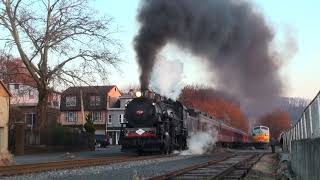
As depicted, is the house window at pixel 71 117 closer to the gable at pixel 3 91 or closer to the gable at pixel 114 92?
the gable at pixel 114 92

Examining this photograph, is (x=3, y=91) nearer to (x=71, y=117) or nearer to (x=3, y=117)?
(x=3, y=117)

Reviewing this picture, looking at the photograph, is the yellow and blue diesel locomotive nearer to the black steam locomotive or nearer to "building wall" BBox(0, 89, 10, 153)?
the black steam locomotive

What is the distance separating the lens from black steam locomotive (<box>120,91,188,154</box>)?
28734 mm

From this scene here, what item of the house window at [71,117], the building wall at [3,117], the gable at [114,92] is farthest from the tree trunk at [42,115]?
the gable at [114,92]

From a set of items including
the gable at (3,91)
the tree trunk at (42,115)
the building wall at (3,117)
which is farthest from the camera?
the tree trunk at (42,115)

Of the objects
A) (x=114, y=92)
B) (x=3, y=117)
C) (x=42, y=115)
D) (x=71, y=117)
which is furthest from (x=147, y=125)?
(x=114, y=92)

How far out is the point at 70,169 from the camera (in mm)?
18812

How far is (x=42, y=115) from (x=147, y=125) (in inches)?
608

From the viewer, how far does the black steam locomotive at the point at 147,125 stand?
1131 inches

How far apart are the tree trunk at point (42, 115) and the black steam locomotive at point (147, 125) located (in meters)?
12.4

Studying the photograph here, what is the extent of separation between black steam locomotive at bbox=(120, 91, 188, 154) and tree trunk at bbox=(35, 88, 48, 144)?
12.4 meters

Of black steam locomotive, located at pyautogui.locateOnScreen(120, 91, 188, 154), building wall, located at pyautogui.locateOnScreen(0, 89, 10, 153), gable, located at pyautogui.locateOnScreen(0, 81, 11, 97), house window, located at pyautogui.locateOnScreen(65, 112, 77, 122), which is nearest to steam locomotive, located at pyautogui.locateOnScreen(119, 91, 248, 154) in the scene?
black steam locomotive, located at pyautogui.locateOnScreen(120, 91, 188, 154)

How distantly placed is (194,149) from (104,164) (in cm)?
1582

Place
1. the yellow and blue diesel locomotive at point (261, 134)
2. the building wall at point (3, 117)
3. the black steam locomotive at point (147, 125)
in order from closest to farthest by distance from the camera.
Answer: the building wall at point (3, 117) < the black steam locomotive at point (147, 125) < the yellow and blue diesel locomotive at point (261, 134)
